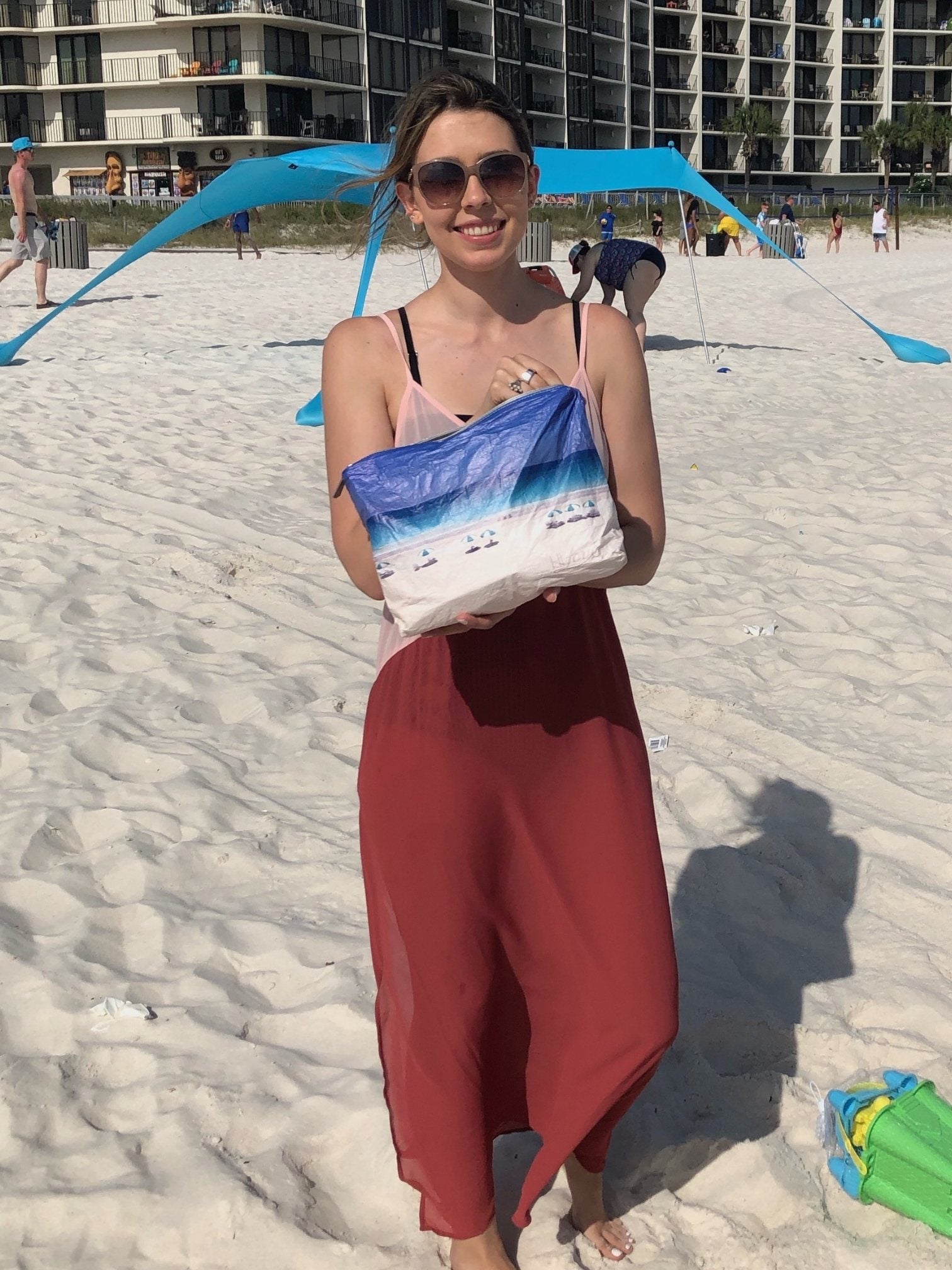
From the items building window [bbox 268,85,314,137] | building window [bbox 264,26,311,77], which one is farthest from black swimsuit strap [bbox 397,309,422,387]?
building window [bbox 268,85,314,137]

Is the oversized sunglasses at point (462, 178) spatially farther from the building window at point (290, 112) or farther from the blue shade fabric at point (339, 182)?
the building window at point (290, 112)

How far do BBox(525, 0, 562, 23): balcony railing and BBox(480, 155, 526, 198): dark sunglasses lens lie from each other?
62.2 metres

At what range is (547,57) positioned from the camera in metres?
61.1

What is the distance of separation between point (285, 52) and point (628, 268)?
45.7 m

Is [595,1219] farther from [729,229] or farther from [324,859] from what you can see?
[729,229]

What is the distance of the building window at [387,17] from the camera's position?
52.9m

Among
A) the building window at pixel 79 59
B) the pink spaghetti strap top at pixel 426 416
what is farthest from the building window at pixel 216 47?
the pink spaghetti strap top at pixel 426 416

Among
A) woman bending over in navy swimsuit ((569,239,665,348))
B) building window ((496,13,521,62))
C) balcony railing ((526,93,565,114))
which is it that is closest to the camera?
woman bending over in navy swimsuit ((569,239,665,348))

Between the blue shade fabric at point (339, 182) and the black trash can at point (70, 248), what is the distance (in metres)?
8.04

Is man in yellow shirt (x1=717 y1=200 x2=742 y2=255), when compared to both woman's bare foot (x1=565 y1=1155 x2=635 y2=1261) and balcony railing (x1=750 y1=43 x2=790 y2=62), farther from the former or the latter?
balcony railing (x1=750 y1=43 x2=790 y2=62)

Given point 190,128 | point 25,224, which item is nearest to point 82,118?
point 190,128

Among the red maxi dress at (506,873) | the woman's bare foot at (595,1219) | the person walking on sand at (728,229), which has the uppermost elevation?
the person walking on sand at (728,229)

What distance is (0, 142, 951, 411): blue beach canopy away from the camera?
29.2 feet

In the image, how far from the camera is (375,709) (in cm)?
196
